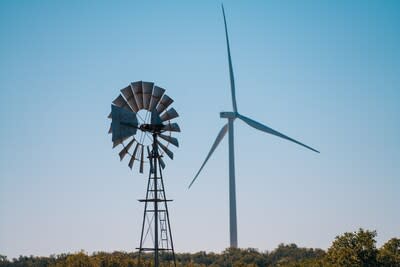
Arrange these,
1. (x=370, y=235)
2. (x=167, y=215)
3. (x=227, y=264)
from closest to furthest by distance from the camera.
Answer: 1. (x=167, y=215)
2. (x=370, y=235)
3. (x=227, y=264)

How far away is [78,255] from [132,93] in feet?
245

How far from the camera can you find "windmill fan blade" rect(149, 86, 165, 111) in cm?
4472

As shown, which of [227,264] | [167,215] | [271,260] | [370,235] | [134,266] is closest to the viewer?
[167,215]

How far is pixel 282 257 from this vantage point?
16388 cm

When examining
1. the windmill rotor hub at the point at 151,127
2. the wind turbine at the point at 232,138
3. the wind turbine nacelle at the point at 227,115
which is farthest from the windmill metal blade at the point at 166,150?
the wind turbine nacelle at the point at 227,115

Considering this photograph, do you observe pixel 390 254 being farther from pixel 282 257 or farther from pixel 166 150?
pixel 282 257

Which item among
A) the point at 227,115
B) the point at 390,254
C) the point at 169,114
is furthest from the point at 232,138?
the point at 169,114

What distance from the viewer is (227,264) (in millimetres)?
145250

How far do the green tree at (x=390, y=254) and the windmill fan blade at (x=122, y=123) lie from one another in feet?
144

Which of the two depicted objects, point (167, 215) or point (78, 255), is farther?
point (78, 255)

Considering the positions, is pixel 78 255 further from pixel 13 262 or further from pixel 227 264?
pixel 13 262

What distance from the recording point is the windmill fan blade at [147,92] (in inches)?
1757

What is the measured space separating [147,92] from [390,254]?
160 ft

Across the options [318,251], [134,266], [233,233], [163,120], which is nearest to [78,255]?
[134,266]
